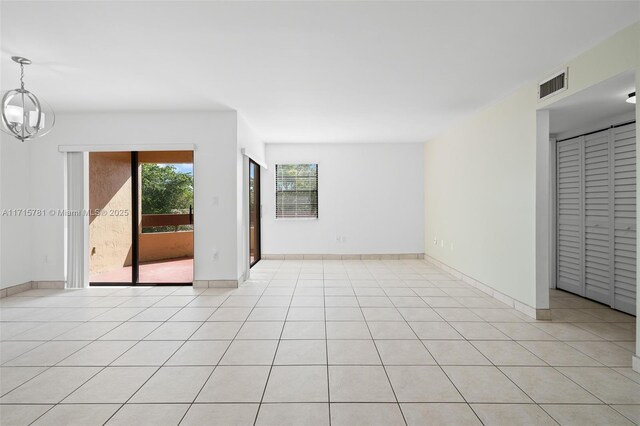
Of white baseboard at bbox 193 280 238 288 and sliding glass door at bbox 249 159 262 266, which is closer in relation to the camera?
white baseboard at bbox 193 280 238 288

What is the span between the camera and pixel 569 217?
473 cm

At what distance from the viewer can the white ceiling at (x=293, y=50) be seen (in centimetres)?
243

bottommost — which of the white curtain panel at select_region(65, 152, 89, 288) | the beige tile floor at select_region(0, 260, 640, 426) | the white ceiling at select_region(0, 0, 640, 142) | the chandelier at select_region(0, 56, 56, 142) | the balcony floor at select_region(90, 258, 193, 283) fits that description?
the beige tile floor at select_region(0, 260, 640, 426)

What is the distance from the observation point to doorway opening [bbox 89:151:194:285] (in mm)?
5793

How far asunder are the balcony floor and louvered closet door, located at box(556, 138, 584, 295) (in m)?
5.77

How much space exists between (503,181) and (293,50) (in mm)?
3088

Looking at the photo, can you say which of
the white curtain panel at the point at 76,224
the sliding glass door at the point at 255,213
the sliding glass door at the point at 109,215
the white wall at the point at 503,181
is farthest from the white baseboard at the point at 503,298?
the white curtain panel at the point at 76,224

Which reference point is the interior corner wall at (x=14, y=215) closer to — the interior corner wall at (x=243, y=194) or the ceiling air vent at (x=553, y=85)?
the interior corner wall at (x=243, y=194)

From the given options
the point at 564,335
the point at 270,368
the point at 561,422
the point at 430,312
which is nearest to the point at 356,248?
the point at 430,312

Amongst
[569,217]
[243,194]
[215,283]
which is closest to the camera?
[569,217]

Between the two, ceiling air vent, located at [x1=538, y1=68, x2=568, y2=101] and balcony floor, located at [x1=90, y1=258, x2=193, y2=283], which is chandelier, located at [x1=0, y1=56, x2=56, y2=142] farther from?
ceiling air vent, located at [x1=538, y1=68, x2=568, y2=101]

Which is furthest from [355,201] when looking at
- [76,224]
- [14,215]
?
[14,215]

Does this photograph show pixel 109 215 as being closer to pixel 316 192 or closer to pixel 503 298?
pixel 316 192

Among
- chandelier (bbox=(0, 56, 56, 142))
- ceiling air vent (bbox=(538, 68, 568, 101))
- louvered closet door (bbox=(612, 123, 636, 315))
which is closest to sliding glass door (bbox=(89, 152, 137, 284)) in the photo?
chandelier (bbox=(0, 56, 56, 142))
